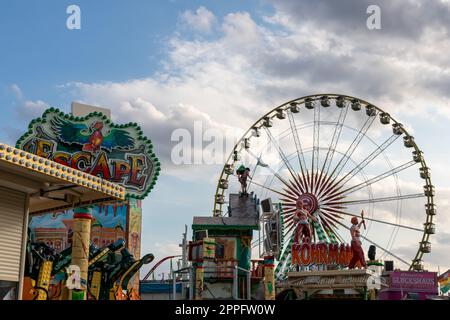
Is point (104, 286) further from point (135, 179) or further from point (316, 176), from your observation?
point (316, 176)

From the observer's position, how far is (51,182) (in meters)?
18.0

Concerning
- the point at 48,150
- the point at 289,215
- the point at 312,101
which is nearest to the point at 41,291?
the point at 48,150

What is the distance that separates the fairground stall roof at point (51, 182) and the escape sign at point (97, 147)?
12524 mm

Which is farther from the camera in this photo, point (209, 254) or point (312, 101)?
point (312, 101)

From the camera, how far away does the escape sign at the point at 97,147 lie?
33.9m

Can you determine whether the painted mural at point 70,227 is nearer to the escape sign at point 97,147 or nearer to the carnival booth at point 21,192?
the escape sign at point 97,147

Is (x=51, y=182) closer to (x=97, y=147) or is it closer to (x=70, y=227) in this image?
(x=97, y=147)

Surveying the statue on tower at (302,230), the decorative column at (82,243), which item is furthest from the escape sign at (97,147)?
the decorative column at (82,243)

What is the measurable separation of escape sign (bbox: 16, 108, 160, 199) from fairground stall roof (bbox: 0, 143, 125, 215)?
12524 millimetres

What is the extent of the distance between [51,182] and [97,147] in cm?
1828

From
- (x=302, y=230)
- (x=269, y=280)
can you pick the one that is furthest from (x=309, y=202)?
(x=269, y=280)

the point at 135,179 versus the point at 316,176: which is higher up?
the point at 316,176
